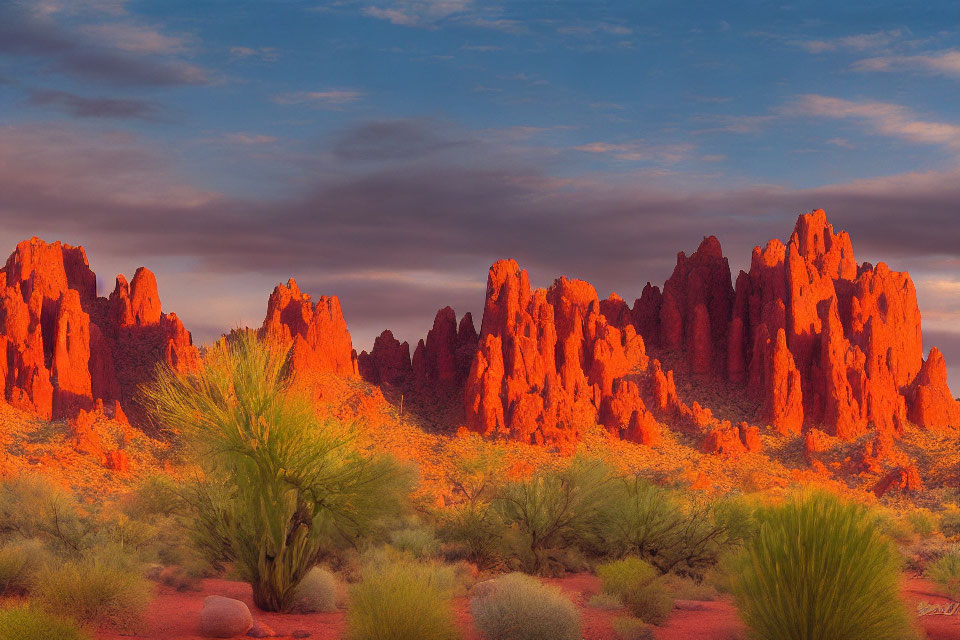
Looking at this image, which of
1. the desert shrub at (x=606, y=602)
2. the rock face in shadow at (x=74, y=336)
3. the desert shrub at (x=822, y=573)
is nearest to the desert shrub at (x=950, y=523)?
the desert shrub at (x=606, y=602)

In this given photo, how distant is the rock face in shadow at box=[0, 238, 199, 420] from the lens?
75.0 metres

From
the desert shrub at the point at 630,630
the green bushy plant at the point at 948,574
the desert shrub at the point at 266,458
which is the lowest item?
the green bushy plant at the point at 948,574

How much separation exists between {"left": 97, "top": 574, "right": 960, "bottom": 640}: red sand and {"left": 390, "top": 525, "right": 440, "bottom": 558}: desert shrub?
6191 mm

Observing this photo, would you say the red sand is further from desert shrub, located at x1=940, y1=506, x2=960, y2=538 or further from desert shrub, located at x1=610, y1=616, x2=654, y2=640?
desert shrub, located at x1=940, y1=506, x2=960, y2=538

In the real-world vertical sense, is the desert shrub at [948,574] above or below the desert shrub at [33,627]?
below

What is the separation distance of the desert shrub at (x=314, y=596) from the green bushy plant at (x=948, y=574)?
16579mm

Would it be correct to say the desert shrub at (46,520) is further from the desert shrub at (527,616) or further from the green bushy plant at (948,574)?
the green bushy plant at (948,574)

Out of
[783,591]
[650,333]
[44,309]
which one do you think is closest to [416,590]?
[783,591]

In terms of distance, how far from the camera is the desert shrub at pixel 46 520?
92.8ft

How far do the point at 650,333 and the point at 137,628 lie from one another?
295 ft

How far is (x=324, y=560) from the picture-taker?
29766 mm

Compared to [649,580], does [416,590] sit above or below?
above

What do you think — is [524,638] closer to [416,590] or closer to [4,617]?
[416,590]

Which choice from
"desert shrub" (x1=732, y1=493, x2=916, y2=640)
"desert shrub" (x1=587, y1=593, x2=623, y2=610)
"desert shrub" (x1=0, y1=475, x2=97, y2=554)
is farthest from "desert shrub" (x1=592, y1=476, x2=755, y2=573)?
"desert shrub" (x1=0, y1=475, x2=97, y2=554)
